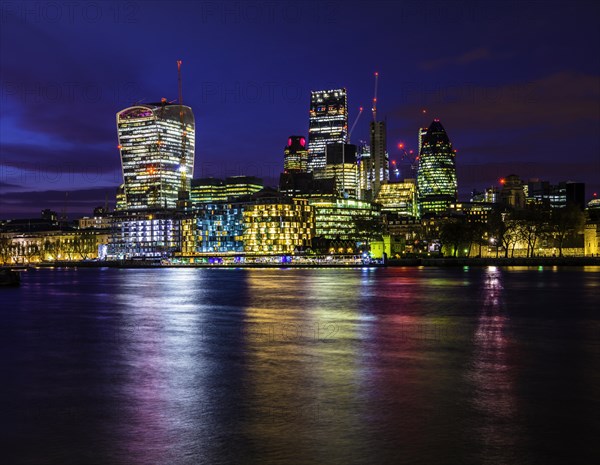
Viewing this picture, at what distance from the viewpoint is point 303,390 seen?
69.6ft

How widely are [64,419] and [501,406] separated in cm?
1256

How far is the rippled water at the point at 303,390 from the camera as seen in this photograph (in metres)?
14.9

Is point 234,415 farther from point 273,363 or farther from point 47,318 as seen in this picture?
point 47,318

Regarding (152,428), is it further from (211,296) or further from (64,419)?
(211,296)

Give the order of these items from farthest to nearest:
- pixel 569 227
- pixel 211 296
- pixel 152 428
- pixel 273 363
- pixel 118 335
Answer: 1. pixel 569 227
2. pixel 211 296
3. pixel 118 335
4. pixel 273 363
5. pixel 152 428

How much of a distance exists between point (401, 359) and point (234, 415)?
437 inches

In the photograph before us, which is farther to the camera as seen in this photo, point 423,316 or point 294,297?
point 294,297

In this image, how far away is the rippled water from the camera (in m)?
14.9

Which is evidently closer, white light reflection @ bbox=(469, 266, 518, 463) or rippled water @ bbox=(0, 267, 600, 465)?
rippled water @ bbox=(0, 267, 600, 465)

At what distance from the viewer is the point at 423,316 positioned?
45781 mm

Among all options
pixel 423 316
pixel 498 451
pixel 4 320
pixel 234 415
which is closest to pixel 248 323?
pixel 423 316

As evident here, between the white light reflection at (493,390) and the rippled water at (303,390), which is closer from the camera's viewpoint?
the rippled water at (303,390)

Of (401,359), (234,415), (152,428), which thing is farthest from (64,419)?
(401,359)

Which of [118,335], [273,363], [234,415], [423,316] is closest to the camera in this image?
[234,415]
